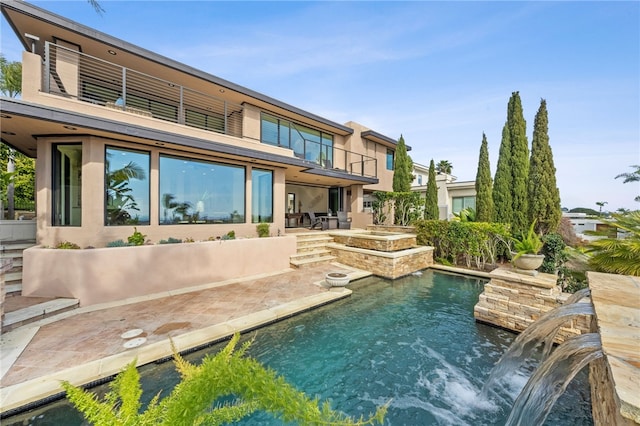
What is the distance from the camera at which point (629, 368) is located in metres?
1.55

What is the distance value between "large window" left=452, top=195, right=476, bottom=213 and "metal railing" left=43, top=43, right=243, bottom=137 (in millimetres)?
17181

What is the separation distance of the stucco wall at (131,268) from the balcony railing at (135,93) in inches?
171

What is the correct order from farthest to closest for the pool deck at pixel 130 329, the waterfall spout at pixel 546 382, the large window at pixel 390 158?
the large window at pixel 390 158 → the pool deck at pixel 130 329 → the waterfall spout at pixel 546 382

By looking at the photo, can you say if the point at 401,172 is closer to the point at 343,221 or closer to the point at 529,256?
the point at 343,221

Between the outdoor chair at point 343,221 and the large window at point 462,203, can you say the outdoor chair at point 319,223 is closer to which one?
the outdoor chair at point 343,221

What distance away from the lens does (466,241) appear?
10766 mm

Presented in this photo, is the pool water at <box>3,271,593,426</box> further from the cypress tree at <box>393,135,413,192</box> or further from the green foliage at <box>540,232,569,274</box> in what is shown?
the cypress tree at <box>393,135,413,192</box>

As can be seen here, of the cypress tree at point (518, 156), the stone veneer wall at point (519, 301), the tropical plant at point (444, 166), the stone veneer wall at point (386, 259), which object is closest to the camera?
the stone veneer wall at point (519, 301)

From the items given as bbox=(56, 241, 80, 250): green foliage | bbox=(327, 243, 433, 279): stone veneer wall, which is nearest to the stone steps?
bbox=(56, 241, 80, 250): green foliage

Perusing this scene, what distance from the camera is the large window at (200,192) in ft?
27.1

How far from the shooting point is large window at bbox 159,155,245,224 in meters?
8.27

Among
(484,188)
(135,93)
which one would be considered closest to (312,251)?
(484,188)

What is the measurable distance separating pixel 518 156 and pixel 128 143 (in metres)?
15.5

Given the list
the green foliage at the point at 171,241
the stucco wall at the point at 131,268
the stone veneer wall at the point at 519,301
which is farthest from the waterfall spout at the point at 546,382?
the green foliage at the point at 171,241
